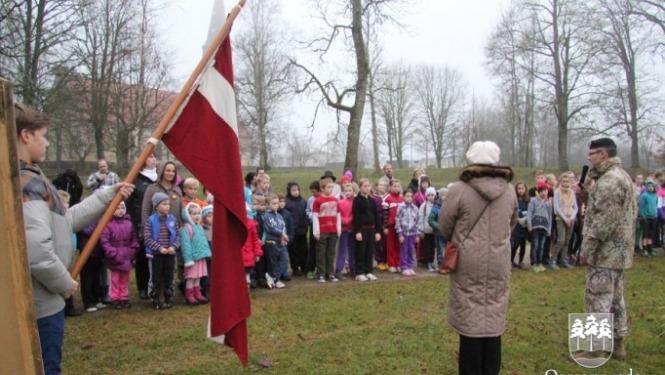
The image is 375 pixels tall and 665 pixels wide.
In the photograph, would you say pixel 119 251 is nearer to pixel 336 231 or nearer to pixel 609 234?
pixel 336 231

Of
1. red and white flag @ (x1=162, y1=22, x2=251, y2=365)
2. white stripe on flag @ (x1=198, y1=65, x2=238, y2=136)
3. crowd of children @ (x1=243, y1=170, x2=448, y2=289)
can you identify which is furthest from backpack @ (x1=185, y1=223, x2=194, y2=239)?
white stripe on flag @ (x1=198, y1=65, x2=238, y2=136)

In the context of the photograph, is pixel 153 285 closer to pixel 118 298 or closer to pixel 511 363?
pixel 118 298

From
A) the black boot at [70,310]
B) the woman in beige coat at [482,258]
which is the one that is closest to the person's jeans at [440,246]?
the woman in beige coat at [482,258]

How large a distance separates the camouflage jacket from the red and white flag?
3.74 metres

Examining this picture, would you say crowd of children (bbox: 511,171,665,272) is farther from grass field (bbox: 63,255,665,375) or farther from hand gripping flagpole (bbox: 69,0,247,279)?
hand gripping flagpole (bbox: 69,0,247,279)

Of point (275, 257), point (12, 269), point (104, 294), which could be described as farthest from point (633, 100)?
point (12, 269)

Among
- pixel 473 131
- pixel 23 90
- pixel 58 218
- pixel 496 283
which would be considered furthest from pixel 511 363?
pixel 473 131

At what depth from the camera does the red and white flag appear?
131 inches

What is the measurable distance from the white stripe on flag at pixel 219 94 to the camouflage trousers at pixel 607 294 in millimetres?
4071

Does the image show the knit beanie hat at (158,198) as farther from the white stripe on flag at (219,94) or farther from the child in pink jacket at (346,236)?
the white stripe on flag at (219,94)

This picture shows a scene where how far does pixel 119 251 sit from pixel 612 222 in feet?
21.0

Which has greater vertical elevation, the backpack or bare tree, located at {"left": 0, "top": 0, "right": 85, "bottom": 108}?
bare tree, located at {"left": 0, "top": 0, "right": 85, "bottom": 108}

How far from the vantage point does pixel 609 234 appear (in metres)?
4.93

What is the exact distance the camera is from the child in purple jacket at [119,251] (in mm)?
6945
